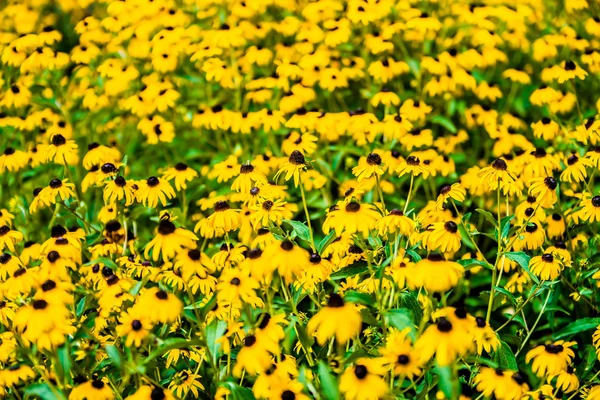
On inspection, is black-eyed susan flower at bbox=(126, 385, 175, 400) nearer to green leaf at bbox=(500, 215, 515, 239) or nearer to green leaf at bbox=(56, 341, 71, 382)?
green leaf at bbox=(56, 341, 71, 382)

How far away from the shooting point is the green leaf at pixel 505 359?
8.87 feet

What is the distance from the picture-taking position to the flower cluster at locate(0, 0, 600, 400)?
8.07 ft

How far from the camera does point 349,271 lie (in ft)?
8.90

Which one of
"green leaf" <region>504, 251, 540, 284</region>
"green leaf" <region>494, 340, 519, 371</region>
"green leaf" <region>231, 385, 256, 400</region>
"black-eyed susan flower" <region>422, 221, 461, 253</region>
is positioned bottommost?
"green leaf" <region>494, 340, 519, 371</region>

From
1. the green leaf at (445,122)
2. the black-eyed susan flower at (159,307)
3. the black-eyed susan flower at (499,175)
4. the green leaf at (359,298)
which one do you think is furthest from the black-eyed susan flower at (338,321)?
the green leaf at (445,122)

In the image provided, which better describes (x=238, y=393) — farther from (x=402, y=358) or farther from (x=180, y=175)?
(x=180, y=175)

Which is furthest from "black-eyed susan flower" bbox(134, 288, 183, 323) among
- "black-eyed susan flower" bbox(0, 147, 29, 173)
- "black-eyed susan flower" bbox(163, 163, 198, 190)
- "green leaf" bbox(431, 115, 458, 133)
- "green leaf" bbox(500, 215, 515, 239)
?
"green leaf" bbox(431, 115, 458, 133)

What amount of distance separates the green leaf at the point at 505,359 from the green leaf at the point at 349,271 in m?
0.61

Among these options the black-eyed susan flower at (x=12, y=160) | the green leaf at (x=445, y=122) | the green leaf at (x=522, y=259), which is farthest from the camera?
the green leaf at (x=445, y=122)

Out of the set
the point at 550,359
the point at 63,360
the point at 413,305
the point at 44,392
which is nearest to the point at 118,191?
the point at 63,360

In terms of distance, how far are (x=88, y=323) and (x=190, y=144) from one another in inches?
85.9

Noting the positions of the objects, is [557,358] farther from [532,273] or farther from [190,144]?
[190,144]

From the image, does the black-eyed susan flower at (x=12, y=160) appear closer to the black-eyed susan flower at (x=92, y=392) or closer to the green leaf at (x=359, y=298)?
the black-eyed susan flower at (x=92, y=392)

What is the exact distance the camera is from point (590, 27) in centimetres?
490
